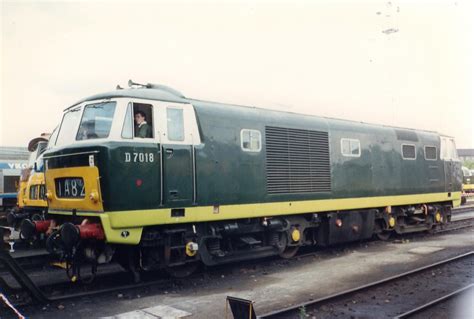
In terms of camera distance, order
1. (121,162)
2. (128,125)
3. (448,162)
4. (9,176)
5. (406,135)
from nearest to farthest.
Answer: (121,162)
(128,125)
(406,135)
(448,162)
(9,176)

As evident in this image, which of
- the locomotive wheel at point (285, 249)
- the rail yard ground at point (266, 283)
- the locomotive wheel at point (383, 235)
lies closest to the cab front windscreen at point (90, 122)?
the rail yard ground at point (266, 283)

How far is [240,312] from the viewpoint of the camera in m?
5.46

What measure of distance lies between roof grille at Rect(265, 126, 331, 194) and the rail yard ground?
188 cm

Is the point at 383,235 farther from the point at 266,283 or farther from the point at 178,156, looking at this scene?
the point at 178,156

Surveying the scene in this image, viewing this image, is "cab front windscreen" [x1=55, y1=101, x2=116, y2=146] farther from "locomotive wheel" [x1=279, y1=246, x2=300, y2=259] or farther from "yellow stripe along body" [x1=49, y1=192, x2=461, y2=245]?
"locomotive wheel" [x1=279, y1=246, x2=300, y2=259]

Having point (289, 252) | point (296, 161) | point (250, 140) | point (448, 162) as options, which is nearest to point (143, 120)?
point (250, 140)

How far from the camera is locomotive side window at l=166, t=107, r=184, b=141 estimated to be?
28.0ft

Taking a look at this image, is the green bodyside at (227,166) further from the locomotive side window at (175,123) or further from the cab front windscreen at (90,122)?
the cab front windscreen at (90,122)

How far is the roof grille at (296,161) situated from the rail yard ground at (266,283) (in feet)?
6.16

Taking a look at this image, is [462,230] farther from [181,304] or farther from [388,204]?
[181,304]

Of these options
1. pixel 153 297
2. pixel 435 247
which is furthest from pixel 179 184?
pixel 435 247

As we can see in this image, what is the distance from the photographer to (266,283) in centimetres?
900

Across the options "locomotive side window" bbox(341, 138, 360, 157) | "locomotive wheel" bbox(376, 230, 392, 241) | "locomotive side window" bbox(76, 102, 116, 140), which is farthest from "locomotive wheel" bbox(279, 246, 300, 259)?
"locomotive side window" bbox(76, 102, 116, 140)

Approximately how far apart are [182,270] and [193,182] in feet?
6.28
